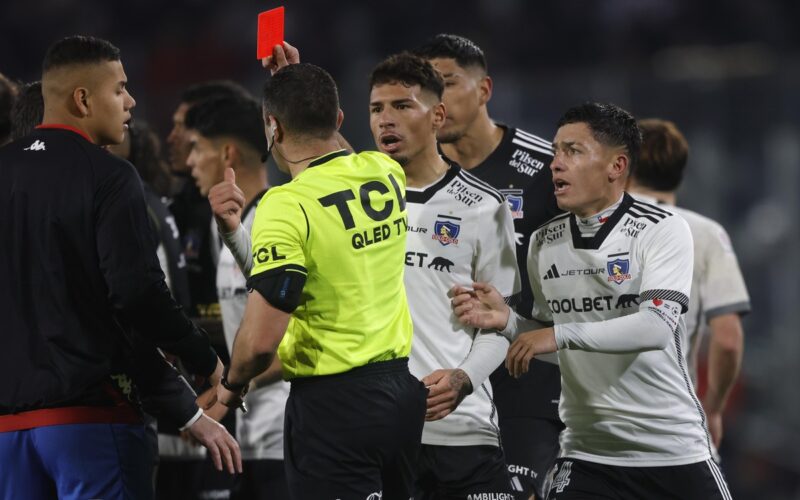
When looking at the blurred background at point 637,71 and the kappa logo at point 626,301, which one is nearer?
the kappa logo at point 626,301

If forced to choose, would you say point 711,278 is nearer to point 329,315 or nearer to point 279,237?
point 329,315

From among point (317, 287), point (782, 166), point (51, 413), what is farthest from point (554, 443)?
point (782, 166)

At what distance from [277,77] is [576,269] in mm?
1426

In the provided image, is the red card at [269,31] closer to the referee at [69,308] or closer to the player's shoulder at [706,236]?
the referee at [69,308]

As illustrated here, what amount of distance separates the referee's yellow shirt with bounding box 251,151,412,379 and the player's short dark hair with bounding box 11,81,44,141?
1.47m

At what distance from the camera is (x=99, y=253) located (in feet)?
13.3

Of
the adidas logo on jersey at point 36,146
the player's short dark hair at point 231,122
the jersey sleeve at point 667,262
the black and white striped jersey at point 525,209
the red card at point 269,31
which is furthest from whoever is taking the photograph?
the player's short dark hair at point 231,122

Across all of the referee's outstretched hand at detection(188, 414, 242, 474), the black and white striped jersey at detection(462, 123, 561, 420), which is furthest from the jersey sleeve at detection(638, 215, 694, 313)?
the referee's outstretched hand at detection(188, 414, 242, 474)

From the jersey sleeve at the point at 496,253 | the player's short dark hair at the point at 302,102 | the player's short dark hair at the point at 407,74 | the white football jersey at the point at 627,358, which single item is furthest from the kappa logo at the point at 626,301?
the player's short dark hair at the point at 302,102

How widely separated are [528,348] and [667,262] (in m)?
0.63

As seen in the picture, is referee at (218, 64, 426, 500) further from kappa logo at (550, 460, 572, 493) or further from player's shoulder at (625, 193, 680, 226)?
player's shoulder at (625, 193, 680, 226)

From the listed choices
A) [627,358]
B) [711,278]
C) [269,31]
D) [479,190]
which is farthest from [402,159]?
[711,278]

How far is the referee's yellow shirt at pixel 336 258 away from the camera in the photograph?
3857mm

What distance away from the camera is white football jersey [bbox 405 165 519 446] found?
4758 mm
